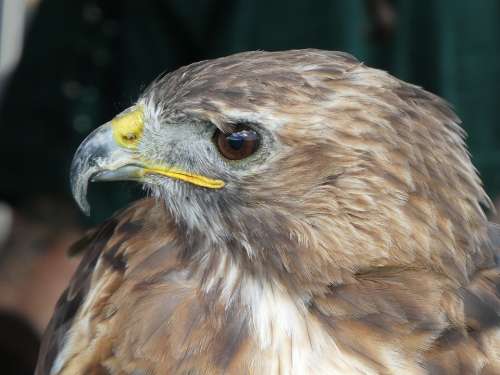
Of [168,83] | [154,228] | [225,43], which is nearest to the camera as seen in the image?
[168,83]

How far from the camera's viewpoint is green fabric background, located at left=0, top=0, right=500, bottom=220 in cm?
344

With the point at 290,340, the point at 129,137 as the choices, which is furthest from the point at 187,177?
the point at 290,340

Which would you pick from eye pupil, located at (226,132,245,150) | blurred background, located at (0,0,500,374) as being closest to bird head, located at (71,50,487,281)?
eye pupil, located at (226,132,245,150)

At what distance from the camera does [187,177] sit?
188 cm

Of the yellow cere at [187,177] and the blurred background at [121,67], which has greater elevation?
the yellow cere at [187,177]

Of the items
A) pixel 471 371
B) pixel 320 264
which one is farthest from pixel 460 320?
pixel 320 264

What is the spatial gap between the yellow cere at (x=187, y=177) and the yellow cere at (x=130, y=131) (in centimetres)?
7

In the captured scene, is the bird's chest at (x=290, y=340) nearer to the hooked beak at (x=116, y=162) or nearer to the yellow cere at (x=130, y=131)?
the hooked beak at (x=116, y=162)

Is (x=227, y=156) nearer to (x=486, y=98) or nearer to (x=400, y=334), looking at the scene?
(x=400, y=334)

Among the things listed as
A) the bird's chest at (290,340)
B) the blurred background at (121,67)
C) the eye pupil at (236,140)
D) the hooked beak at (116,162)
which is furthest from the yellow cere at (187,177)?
the blurred background at (121,67)

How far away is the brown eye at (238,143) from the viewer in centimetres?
174

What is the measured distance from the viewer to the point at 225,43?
11.4ft

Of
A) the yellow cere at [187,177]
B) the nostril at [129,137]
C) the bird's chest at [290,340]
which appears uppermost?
the nostril at [129,137]

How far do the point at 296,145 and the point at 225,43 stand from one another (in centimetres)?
179
